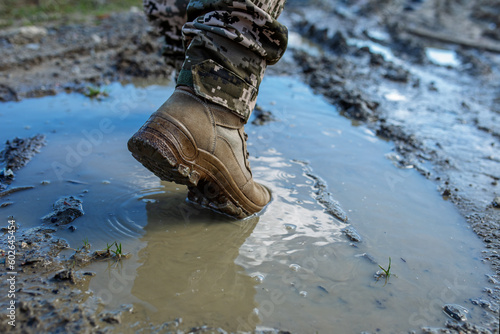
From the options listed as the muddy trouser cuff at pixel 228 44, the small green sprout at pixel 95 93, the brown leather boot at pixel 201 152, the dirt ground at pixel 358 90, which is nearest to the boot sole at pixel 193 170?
the brown leather boot at pixel 201 152

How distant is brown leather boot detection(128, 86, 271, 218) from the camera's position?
1.52 meters

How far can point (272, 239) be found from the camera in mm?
1739

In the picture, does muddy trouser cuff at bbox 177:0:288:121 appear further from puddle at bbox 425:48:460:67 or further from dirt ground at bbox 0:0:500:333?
puddle at bbox 425:48:460:67

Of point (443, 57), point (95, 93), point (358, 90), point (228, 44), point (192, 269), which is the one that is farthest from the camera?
point (443, 57)

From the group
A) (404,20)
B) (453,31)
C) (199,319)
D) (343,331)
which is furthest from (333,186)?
(404,20)

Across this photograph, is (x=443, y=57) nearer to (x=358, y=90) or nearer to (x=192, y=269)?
(x=358, y=90)

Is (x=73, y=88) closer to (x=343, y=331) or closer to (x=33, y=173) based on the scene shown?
(x=33, y=173)

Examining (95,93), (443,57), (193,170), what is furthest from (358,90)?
(443,57)

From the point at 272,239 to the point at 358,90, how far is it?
256cm

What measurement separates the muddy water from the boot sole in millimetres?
84

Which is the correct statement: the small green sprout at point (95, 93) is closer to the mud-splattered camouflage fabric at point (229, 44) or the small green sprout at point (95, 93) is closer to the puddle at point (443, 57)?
the mud-splattered camouflage fabric at point (229, 44)

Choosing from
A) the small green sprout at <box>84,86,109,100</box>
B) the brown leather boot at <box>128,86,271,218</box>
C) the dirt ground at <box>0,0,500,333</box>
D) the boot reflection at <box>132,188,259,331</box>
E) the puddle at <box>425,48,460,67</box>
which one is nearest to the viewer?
the boot reflection at <box>132,188,259,331</box>

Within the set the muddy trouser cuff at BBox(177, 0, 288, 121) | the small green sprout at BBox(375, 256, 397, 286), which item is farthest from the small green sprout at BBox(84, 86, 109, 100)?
the small green sprout at BBox(375, 256, 397, 286)

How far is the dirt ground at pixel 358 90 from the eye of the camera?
1420 mm
